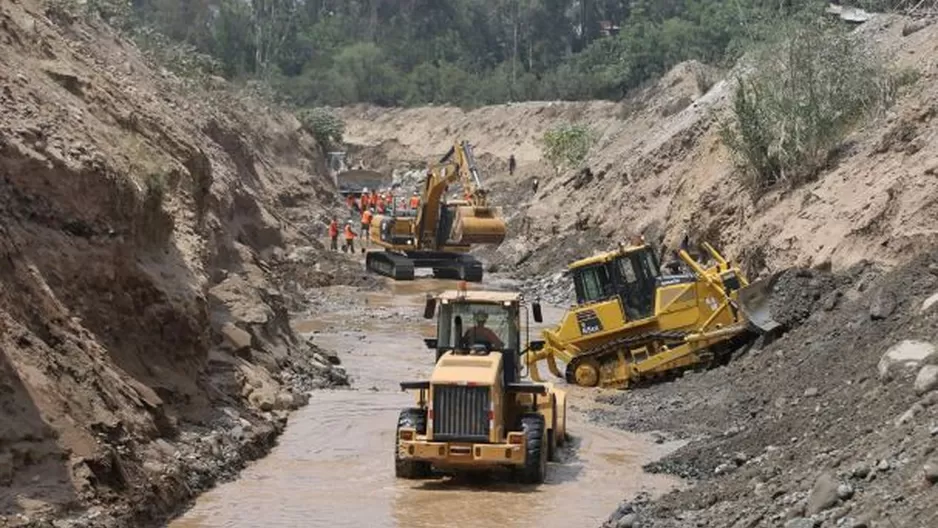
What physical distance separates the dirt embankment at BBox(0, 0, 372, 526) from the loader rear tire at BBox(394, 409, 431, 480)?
1.98 m

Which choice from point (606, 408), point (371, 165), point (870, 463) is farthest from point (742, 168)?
point (371, 165)

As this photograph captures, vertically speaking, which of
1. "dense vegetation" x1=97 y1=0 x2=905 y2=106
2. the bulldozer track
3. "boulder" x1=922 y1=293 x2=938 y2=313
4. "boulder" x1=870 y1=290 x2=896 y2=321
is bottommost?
the bulldozer track

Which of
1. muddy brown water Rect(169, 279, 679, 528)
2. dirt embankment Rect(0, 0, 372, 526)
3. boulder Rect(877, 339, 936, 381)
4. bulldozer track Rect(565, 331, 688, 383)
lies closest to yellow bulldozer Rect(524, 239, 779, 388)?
bulldozer track Rect(565, 331, 688, 383)

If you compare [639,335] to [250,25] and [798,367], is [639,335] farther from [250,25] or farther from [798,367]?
[250,25]

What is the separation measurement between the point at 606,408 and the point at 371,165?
6829cm

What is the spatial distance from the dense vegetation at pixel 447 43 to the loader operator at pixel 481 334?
67.3 m

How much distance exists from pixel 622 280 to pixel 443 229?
17.9 meters

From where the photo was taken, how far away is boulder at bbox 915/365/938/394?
13.0 m

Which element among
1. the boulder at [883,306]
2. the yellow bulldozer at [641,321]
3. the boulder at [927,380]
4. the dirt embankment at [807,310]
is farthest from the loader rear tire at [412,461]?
the yellow bulldozer at [641,321]

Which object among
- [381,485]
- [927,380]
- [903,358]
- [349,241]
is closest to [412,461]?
[381,485]

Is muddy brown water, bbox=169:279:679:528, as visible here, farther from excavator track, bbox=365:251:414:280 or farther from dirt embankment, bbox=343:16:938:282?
excavator track, bbox=365:251:414:280

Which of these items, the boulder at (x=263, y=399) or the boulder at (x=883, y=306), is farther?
the boulder at (x=263, y=399)

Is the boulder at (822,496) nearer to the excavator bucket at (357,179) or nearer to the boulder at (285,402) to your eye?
the boulder at (285,402)

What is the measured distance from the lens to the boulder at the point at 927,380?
42.5 ft
